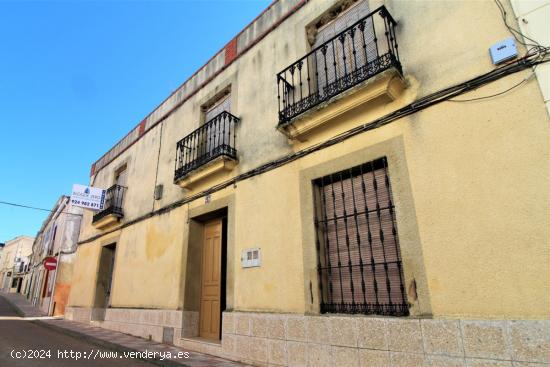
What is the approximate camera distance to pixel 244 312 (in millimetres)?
4801

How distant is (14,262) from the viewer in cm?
4322

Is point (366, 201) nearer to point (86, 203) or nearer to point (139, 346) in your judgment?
point (139, 346)

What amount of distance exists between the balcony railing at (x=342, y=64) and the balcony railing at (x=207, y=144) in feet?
4.22

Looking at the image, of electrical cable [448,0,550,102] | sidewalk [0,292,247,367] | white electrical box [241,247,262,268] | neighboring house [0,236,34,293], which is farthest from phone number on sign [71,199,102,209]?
neighboring house [0,236,34,293]

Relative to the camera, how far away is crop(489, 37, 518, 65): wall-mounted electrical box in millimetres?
3080

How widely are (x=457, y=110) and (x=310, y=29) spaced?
2.99 metres

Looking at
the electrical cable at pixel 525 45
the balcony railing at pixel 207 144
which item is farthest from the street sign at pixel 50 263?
the electrical cable at pixel 525 45

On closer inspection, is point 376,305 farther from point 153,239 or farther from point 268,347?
point 153,239

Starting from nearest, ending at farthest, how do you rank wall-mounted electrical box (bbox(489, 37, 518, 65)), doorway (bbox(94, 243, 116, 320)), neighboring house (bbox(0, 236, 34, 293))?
wall-mounted electrical box (bbox(489, 37, 518, 65)), doorway (bbox(94, 243, 116, 320)), neighboring house (bbox(0, 236, 34, 293))

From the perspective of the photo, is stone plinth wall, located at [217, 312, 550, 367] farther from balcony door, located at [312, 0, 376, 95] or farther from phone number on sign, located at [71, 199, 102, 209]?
phone number on sign, located at [71, 199, 102, 209]

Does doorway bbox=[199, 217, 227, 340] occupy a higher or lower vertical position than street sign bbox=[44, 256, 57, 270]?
lower

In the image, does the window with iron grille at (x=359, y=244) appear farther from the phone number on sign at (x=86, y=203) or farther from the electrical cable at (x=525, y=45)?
the phone number on sign at (x=86, y=203)

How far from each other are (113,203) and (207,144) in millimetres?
4607

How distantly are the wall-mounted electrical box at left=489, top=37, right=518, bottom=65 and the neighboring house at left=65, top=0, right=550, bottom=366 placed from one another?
78 mm
